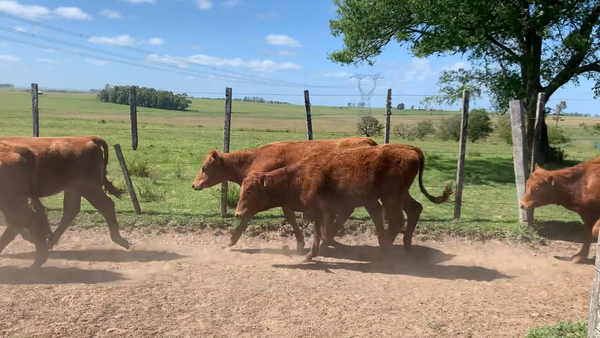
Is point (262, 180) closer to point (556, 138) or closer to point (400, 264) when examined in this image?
point (400, 264)

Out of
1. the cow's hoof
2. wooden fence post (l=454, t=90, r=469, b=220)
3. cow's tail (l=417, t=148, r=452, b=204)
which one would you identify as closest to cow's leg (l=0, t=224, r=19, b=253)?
the cow's hoof

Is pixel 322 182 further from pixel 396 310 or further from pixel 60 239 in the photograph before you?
pixel 60 239

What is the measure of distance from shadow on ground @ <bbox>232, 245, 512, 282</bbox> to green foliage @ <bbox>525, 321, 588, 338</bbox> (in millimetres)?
2285

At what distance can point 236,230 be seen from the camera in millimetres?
8430

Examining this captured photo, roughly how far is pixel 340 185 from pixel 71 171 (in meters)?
4.33

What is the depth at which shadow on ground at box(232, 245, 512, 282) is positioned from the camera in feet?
24.1

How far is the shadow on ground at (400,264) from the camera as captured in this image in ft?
24.1

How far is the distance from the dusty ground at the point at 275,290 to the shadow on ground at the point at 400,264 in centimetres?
3

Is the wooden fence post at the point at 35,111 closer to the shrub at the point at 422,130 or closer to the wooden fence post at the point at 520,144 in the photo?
the wooden fence post at the point at 520,144

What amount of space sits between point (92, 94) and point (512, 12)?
58.9 meters

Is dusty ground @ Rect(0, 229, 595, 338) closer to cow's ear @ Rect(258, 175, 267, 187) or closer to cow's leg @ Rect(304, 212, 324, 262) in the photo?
cow's leg @ Rect(304, 212, 324, 262)

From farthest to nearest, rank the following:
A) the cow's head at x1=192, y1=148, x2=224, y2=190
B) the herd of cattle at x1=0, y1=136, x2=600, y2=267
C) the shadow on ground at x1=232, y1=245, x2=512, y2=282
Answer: the cow's head at x1=192, y1=148, x2=224, y2=190 → the herd of cattle at x1=0, y1=136, x2=600, y2=267 → the shadow on ground at x1=232, y1=245, x2=512, y2=282

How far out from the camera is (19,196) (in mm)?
7090

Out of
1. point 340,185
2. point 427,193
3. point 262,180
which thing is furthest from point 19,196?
point 427,193
